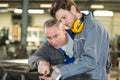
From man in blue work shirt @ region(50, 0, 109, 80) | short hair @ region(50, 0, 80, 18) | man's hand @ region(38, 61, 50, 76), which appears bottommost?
man's hand @ region(38, 61, 50, 76)

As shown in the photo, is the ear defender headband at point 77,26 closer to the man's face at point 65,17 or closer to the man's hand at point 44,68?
the man's face at point 65,17

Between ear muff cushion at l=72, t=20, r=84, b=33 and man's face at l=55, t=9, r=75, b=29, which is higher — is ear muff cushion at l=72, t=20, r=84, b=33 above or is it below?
below

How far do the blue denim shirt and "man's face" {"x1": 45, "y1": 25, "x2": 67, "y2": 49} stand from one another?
3.2 inches

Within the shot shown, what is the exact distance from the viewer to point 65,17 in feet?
7.00

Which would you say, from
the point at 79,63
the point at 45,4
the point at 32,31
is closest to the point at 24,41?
the point at 45,4

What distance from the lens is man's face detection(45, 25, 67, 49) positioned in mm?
2053

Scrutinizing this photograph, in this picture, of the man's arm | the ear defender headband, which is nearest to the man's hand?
the man's arm

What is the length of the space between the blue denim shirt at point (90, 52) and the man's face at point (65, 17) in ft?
0.29

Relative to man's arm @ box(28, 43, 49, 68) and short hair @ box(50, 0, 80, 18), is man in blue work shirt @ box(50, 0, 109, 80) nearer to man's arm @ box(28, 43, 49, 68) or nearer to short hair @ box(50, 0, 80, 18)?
short hair @ box(50, 0, 80, 18)

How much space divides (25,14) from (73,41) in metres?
9.83

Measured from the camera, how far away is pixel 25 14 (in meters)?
11.9

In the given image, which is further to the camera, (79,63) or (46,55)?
(46,55)

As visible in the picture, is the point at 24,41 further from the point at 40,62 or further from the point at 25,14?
the point at 40,62

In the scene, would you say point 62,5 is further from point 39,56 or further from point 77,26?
point 39,56
